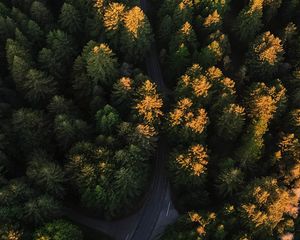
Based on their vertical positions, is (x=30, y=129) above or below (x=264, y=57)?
above

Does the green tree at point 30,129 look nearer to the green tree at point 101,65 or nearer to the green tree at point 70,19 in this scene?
the green tree at point 101,65

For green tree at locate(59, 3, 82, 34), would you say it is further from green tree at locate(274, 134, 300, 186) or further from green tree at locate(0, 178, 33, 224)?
green tree at locate(274, 134, 300, 186)

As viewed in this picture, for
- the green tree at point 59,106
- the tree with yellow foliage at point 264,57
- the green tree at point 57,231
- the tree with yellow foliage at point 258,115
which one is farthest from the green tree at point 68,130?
the tree with yellow foliage at point 264,57

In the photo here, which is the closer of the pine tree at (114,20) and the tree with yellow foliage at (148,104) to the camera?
the tree with yellow foliage at (148,104)

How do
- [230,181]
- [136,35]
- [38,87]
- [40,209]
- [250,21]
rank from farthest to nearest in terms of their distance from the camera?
1. [250,21]
2. [136,35]
3. [38,87]
4. [230,181]
5. [40,209]

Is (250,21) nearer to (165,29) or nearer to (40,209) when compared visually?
(165,29)

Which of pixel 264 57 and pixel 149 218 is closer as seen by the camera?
pixel 149 218

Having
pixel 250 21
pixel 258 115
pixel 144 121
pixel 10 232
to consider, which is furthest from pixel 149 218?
pixel 250 21
